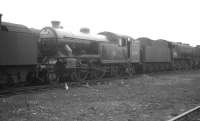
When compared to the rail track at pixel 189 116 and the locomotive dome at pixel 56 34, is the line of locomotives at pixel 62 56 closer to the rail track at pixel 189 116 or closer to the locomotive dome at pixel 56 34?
the locomotive dome at pixel 56 34

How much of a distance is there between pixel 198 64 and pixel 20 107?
3277 cm

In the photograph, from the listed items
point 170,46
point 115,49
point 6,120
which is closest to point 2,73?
point 6,120

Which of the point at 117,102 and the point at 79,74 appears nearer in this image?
the point at 117,102

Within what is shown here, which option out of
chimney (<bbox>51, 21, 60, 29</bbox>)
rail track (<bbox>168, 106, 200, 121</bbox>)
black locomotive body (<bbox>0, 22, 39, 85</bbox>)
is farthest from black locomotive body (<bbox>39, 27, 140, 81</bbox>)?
rail track (<bbox>168, 106, 200, 121</bbox>)

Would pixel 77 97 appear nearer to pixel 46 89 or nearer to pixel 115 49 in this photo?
pixel 46 89

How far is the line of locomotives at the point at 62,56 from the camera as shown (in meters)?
10.4

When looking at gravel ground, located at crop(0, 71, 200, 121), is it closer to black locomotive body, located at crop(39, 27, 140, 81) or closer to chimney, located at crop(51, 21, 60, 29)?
black locomotive body, located at crop(39, 27, 140, 81)

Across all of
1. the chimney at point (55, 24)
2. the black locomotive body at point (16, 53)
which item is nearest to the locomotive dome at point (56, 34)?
the chimney at point (55, 24)

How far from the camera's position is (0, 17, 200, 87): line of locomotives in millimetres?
10375

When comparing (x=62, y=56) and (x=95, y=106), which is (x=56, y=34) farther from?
(x=95, y=106)

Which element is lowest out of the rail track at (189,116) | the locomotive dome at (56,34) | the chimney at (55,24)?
the rail track at (189,116)

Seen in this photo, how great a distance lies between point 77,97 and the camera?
916 centimetres

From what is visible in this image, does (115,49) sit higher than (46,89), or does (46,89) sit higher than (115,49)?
(115,49)

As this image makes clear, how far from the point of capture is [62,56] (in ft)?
42.9
